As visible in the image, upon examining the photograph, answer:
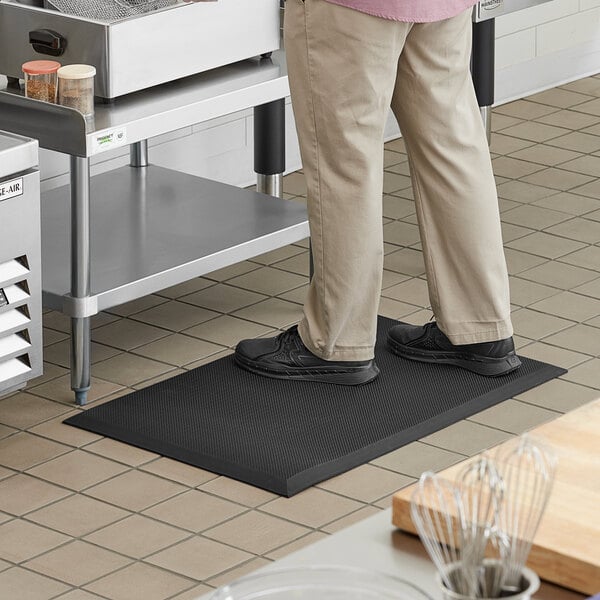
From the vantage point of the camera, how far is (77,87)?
3.07 m

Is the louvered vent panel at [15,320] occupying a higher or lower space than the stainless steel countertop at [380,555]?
lower

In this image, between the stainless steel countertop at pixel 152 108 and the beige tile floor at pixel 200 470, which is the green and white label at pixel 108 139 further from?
the beige tile floor at pixel 200 470

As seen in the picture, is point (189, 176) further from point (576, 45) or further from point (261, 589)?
point (261, 589)

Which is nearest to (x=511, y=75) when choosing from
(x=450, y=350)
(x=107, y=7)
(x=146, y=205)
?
(x=146, y=205)

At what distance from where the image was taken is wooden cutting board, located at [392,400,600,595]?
117cm

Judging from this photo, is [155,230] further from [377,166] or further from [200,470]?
[200,470]

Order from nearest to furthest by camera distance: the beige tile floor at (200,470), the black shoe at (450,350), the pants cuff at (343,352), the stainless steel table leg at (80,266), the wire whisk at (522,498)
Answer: the wire whisk at (522,498)
the beige tile floor at (200,470)
the stainless steel table leg at (80,266)
the pants cuff at (343,352)
the black shoe at (450,350)

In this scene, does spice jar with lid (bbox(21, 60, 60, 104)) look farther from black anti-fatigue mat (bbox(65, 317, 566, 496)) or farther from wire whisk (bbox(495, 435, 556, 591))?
wire whisk (bbox(495, 435, 556, 591))

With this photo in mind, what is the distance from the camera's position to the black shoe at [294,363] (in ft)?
10.9

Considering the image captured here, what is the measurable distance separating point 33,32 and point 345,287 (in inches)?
36.2

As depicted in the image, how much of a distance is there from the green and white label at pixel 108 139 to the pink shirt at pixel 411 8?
0.54 metres

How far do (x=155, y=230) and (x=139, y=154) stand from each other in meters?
0.49

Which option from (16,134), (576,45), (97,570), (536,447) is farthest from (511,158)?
(536,447)

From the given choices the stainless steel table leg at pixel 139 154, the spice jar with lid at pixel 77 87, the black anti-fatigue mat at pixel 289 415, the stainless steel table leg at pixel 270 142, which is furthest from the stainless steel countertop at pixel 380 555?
the stainless steel table leg at pixel 139 154
